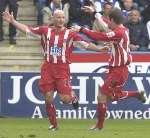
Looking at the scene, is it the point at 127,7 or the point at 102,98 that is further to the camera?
the point at 127,7

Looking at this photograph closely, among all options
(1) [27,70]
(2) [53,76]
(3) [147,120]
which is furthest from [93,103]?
(2) [53,76]

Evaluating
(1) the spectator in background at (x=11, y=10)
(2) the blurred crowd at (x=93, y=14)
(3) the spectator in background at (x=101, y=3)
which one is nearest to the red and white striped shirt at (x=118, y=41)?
(2) the blurred crowd at (x=93, y=14)

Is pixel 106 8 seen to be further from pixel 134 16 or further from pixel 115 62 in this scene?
pixel 115 62

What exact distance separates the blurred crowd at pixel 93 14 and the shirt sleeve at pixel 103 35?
19.3ft

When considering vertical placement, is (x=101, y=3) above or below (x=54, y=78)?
above

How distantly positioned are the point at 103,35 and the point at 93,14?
6584 mm

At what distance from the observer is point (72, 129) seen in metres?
15.1

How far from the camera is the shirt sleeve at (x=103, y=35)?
45.6 feet

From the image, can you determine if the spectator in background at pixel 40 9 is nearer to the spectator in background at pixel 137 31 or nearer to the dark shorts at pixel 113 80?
the spectator in background at pixel 137 31

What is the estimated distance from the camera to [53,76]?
582 inches

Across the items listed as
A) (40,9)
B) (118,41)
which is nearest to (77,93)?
(40,9)

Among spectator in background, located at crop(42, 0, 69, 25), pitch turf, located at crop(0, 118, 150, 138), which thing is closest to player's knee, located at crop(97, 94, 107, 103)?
pitch turf, located at crop(0, 118, 150, 138)

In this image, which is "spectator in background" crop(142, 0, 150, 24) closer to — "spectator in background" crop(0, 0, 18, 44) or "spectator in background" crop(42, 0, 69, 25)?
"spectator in background" crop(42, 0, 69, 25)

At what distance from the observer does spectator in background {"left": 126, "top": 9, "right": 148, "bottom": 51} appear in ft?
67.1
